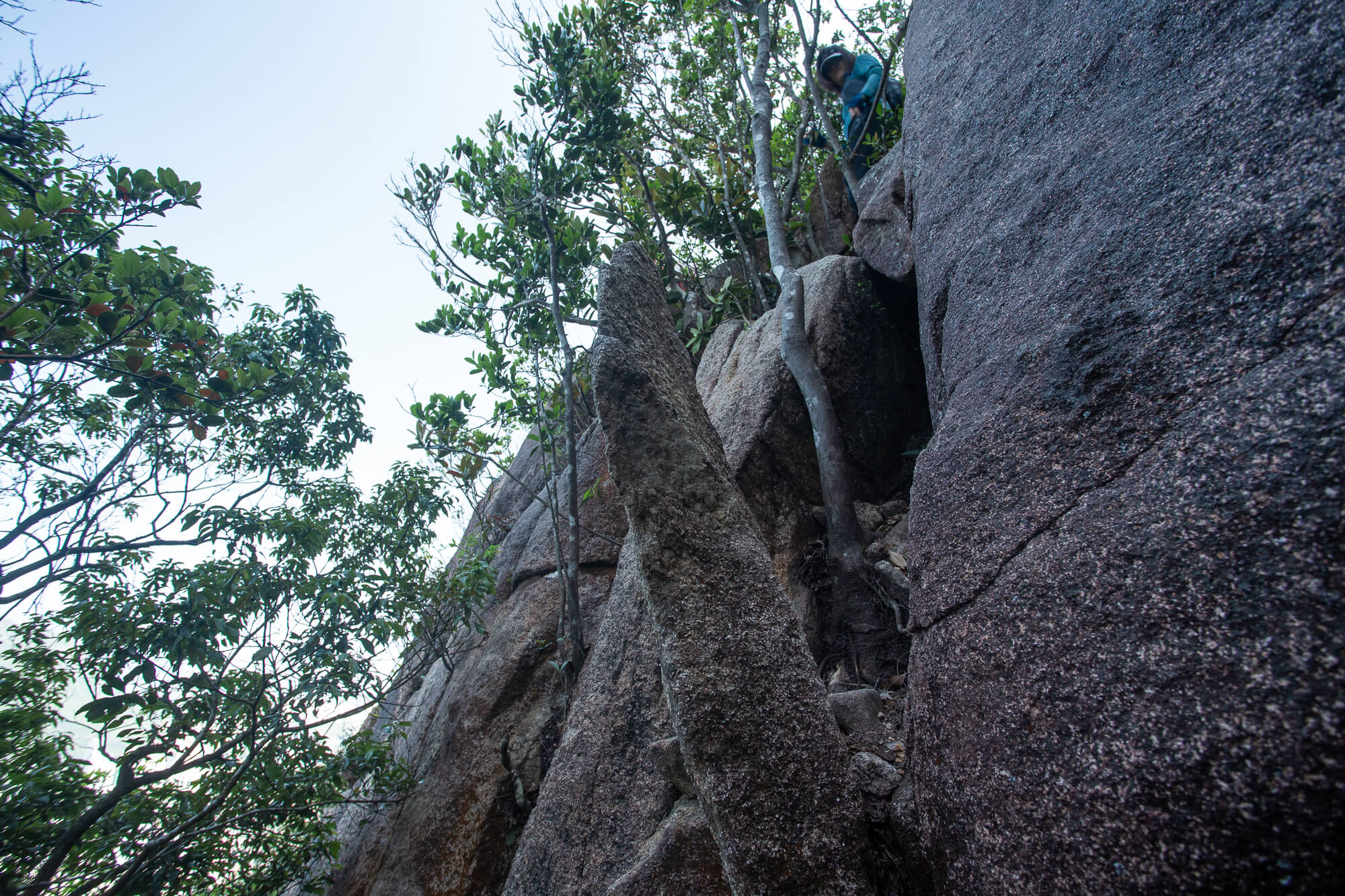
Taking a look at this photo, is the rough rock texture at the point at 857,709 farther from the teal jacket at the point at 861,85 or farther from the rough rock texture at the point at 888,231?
the teal jacket at the point at 861,85

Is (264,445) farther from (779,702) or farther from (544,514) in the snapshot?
(779,702)

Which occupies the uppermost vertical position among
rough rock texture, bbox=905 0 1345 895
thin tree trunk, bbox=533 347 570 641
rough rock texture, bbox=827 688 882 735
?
thin tree trunk, bbox=533 347 570 641

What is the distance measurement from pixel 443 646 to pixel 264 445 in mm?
3083

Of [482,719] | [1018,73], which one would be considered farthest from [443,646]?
[1018,73]

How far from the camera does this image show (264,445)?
6.53 m

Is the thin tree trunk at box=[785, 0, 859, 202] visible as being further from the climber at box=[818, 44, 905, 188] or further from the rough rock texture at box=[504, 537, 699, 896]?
the rough rock texture at box=[504, 537, 699, 896]

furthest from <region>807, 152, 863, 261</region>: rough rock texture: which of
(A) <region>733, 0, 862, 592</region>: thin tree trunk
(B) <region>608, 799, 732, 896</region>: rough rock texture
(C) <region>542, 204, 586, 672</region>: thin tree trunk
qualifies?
(B) <region>608, 799, 732, 896</region>: rough rock texture


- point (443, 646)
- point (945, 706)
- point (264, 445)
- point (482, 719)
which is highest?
point (264, 445)

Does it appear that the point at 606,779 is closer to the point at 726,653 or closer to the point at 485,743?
the point at 726,653

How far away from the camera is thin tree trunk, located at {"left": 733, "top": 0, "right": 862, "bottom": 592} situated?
14.7ft

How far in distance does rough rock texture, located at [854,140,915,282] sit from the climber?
1634mm

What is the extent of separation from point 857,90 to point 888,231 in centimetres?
326

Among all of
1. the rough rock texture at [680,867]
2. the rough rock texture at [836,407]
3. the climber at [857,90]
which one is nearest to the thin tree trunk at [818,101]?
the climber at [857,90]

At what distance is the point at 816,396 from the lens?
500cm
